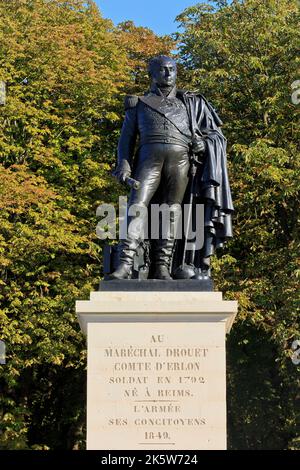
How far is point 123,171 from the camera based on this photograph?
1105cm

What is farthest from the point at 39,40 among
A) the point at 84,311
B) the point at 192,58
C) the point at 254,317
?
the point at 84,311

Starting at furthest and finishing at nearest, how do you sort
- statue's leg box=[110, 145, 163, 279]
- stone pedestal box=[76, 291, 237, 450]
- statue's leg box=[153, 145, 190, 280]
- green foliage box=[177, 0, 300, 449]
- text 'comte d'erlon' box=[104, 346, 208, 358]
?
1. green foliage box=[177, 0, 300, 449]
2. statue's leg box=[153, 145, 190, 280]
3. statue's leg box=[110, 145, 163, 279]
4. text 'comte d'erlon' box=[104, 346, 208, 358]
5. stone pedestal box=[76, 291, 237, 450]

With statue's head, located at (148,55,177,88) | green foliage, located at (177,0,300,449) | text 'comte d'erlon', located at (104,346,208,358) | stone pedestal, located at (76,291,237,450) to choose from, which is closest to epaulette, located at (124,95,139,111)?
statue's head, located at (148,55,177,88)

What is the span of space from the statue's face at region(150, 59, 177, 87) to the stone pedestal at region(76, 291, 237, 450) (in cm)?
247

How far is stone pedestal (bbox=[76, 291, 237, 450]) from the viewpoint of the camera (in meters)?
Result: 9.85

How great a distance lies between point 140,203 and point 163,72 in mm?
1465

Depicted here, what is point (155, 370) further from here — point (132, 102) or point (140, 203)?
point (132, 102)

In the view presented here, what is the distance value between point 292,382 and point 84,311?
45.1ft

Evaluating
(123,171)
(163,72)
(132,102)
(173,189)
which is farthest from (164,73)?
(173,189)

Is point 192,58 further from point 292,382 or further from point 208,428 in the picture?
point 208,428

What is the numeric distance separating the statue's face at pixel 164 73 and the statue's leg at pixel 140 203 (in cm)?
75

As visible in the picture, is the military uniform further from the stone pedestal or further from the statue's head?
the stone pedestal

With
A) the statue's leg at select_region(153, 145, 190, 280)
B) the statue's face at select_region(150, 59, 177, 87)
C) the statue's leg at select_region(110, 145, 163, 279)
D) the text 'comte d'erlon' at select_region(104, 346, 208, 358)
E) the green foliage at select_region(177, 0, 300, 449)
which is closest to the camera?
the text 'comte d'erlon' at select_region(104, 346, 208, 358)

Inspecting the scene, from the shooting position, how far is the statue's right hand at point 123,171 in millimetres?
11023
